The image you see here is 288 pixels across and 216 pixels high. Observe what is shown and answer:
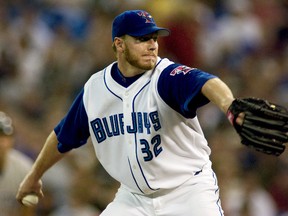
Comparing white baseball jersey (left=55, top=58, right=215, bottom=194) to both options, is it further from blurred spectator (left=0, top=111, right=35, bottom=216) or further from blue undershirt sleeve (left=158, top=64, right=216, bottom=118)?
blurred spectator (left=0, top=111, right=35, bottom=216)

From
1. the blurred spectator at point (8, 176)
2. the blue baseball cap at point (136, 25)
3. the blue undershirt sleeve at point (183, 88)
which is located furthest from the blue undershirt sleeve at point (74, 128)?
the blurred spectator at point (8, 176)

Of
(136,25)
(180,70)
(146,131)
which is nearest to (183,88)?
(180,70)

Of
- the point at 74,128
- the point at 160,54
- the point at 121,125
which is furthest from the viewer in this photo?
the point at 160,54

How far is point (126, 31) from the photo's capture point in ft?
15.4

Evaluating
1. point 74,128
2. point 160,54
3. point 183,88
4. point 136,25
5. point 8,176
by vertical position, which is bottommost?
point 8,176

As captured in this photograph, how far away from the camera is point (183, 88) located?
420 cm

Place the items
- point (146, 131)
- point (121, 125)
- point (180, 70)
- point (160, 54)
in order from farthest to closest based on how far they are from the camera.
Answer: point (160, 54) → point (121, 125) → point (146, 131) → point (180, 70)

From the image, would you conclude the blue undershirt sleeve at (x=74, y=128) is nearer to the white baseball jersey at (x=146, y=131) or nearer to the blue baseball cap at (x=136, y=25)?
the white baseball jersey at (x=146, y=131)

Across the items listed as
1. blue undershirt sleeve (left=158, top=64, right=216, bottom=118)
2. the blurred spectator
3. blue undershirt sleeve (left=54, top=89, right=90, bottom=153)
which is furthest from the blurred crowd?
blue undershirt sleeve (left=158, top=64, right=216, bottom=118)

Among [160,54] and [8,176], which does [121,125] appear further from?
[160,54]

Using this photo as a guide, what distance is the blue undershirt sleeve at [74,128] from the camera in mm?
4957

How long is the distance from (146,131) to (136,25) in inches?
24.5

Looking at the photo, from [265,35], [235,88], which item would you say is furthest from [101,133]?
[265,35]

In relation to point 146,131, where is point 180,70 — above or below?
above
